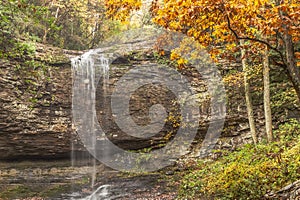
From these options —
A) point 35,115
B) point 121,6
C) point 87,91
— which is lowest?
point 35,115

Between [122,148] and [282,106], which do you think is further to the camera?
[122,148]

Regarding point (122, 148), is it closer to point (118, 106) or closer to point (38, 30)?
point (118, 106)

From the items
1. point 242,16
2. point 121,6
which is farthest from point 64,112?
point 242,16

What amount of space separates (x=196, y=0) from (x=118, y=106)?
35.3ft

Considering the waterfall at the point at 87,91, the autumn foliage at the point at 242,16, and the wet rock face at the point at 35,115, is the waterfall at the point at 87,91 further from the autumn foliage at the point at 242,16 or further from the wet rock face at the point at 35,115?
the autumn foliage at the point at 242,16

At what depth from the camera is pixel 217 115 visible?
1313cm

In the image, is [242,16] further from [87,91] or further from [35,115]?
[35,115]

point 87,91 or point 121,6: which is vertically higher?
point 121,6

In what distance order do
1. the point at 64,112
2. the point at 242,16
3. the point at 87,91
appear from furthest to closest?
the point at 87,91
the point at 64,112
the point at 242,16

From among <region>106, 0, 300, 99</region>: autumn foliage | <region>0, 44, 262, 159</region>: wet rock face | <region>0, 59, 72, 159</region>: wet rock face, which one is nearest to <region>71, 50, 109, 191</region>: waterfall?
<region>0, 44, 262, 159</region>: wet rock face

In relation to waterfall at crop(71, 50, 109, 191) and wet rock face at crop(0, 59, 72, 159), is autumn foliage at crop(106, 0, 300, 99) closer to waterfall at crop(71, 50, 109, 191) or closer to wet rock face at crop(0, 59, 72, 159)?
wet rock face at crop(0, 59, 72, 159)

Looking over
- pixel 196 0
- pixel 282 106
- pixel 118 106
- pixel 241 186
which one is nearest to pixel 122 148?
pixel 118 106

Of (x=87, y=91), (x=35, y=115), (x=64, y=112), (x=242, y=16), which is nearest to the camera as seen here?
(x=242, y=16)

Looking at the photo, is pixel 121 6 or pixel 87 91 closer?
pixel 121 6
